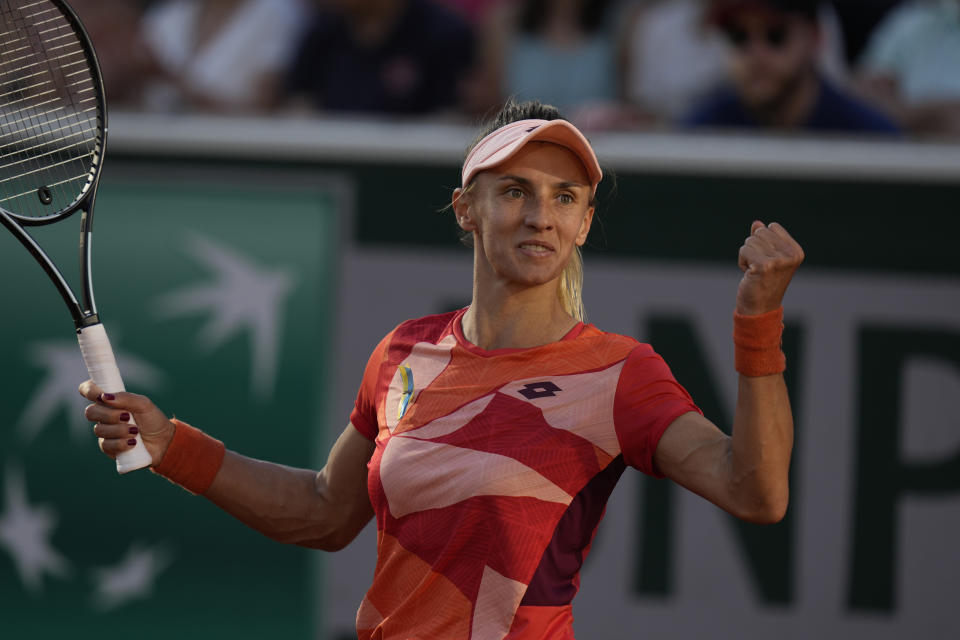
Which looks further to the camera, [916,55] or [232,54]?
[232,54]

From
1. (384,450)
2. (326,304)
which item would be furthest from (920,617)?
(384,450)

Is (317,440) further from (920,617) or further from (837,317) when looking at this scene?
(920,617)

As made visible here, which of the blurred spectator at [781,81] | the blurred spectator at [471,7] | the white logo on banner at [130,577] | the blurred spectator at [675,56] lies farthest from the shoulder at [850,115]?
the white logo on banner at [130,577]

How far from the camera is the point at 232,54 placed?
601cm

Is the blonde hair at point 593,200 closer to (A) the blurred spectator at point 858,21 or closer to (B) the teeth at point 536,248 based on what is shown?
(B) the teeth at point 536,248

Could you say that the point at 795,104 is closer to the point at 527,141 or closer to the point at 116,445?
the point at 527,141

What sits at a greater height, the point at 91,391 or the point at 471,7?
the point at 471,7

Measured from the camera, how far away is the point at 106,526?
16.2 feet

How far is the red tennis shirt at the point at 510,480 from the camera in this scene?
2.47 meters

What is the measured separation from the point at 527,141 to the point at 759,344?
2.12 feet

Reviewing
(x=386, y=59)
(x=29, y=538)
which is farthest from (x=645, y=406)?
(x=386, y=59)

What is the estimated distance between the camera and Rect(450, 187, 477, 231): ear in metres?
2.77

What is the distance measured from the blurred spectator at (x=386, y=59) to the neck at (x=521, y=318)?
10.2ft

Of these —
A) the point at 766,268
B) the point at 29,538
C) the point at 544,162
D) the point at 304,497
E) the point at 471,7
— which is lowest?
the point at 29,538
